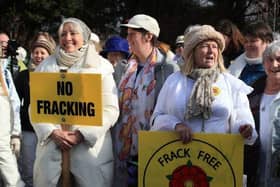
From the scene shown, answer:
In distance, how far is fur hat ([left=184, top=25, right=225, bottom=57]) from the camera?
3.93 m

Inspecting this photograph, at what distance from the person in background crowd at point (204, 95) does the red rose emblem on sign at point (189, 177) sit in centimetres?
20

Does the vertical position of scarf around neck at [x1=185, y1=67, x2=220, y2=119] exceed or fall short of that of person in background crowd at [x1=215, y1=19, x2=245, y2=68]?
it falls short

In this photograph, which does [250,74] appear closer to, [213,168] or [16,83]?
[213,168]

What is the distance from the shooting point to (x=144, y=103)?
178 inches

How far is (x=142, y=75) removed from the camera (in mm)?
4594

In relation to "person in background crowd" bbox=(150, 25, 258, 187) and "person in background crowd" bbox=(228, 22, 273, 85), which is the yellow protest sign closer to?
"person in background crowd" bbox=(150, 25, 258, 187)

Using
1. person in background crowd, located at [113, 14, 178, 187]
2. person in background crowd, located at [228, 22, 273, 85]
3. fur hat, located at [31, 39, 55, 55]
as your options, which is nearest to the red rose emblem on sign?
person in background crowd, located at [113, 14, 178, 187]

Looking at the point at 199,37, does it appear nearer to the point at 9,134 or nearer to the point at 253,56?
the point at 253,56

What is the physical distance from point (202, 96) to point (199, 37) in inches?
15.7

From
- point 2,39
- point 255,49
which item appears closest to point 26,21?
point 2,39

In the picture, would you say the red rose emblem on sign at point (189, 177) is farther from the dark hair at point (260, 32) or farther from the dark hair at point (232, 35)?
the dark hair at point (232, 35)

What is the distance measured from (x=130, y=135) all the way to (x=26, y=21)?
65.9 feet

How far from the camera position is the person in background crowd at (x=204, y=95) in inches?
153

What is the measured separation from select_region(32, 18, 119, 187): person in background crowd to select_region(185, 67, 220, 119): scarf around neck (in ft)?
2.64
